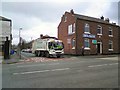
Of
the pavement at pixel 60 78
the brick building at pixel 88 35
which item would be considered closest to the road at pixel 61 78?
the pavement at pixel 60 78

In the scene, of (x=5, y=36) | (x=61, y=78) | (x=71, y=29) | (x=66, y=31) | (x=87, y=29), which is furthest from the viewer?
(x=66, y=31)

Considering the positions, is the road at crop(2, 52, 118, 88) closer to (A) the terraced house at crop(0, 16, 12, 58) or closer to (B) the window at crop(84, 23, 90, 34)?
(A) the terraced house at crop(0, 16, 12, 58)

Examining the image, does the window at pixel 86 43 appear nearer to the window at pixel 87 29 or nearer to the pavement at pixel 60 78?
the window at pixel 87 29

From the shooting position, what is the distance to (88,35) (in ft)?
115

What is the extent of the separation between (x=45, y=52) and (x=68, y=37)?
29.9 ft

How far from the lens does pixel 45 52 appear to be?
30203mm

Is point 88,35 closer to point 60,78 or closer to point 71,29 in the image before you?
point 71,29

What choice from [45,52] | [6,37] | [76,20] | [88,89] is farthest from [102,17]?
[88,89]

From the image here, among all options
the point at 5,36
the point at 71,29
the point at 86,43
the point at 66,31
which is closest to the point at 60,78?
the point at 5,36

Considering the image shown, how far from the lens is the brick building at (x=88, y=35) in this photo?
34062 mm

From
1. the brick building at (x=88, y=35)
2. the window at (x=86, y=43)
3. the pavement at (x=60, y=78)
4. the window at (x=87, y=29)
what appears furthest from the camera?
the window at (x=87, y=29)

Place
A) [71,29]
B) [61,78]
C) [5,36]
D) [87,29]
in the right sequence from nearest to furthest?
[61,78] → [5,36] → [87,29] → [71,29]

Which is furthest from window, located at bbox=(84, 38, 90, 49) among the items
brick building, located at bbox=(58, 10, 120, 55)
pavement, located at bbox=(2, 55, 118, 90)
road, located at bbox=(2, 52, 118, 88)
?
pavement, located at bbox=(2, 55, 118, 90)

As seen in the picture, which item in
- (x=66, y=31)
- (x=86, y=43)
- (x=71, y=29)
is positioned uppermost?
(x=71, y=29)
